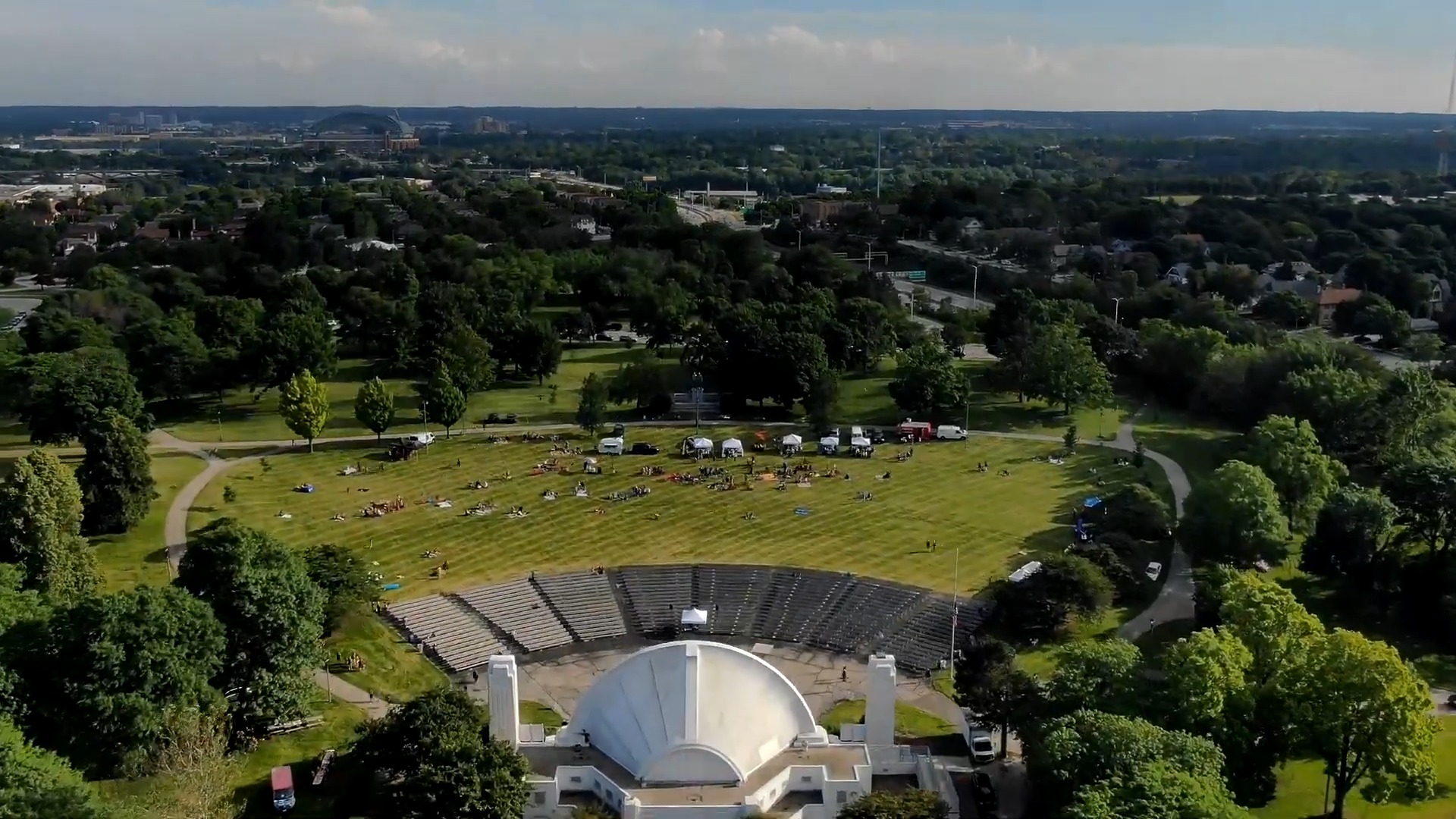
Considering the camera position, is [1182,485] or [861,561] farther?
[1182,485]

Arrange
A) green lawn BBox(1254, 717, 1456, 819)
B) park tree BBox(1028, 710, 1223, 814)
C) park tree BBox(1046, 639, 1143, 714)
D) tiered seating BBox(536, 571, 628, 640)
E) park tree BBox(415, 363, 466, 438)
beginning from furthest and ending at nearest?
park tree BBox(415, 363, 466, 438) → tiered seating BBox(536, 571, 628, 640) → green lawn BBox(1254, 717, 1456, 819) → park tree BBox(1046, 639, 1143, 714) → park tree BBox(1028, 710, 1223, 814)

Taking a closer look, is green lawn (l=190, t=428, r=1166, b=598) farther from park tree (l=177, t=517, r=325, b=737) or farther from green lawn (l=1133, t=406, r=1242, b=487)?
park tree (l=177, t=517, r=325, b=737)


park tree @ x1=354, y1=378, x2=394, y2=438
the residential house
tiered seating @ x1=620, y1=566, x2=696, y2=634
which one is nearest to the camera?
tiered seating @ x1=620, y1=566, x2=696, y2=634

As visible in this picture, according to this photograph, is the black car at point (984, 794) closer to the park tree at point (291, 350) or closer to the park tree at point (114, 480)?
the park tree at point (114, 480)

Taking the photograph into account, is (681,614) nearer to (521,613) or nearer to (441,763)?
(521,613)

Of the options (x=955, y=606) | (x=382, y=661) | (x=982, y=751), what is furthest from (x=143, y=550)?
(x=982, y=751)

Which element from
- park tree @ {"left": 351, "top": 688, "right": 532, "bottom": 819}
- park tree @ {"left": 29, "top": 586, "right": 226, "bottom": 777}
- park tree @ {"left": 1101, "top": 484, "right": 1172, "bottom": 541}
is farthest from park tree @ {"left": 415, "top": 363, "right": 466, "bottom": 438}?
park tree @ {"left": 1101, "top": 484, "right": 1172, "bottom": 541}

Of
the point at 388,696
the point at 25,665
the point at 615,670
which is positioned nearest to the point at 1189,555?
the point at 615,670

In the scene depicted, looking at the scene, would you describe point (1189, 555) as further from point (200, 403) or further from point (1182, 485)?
point (200, 403)
